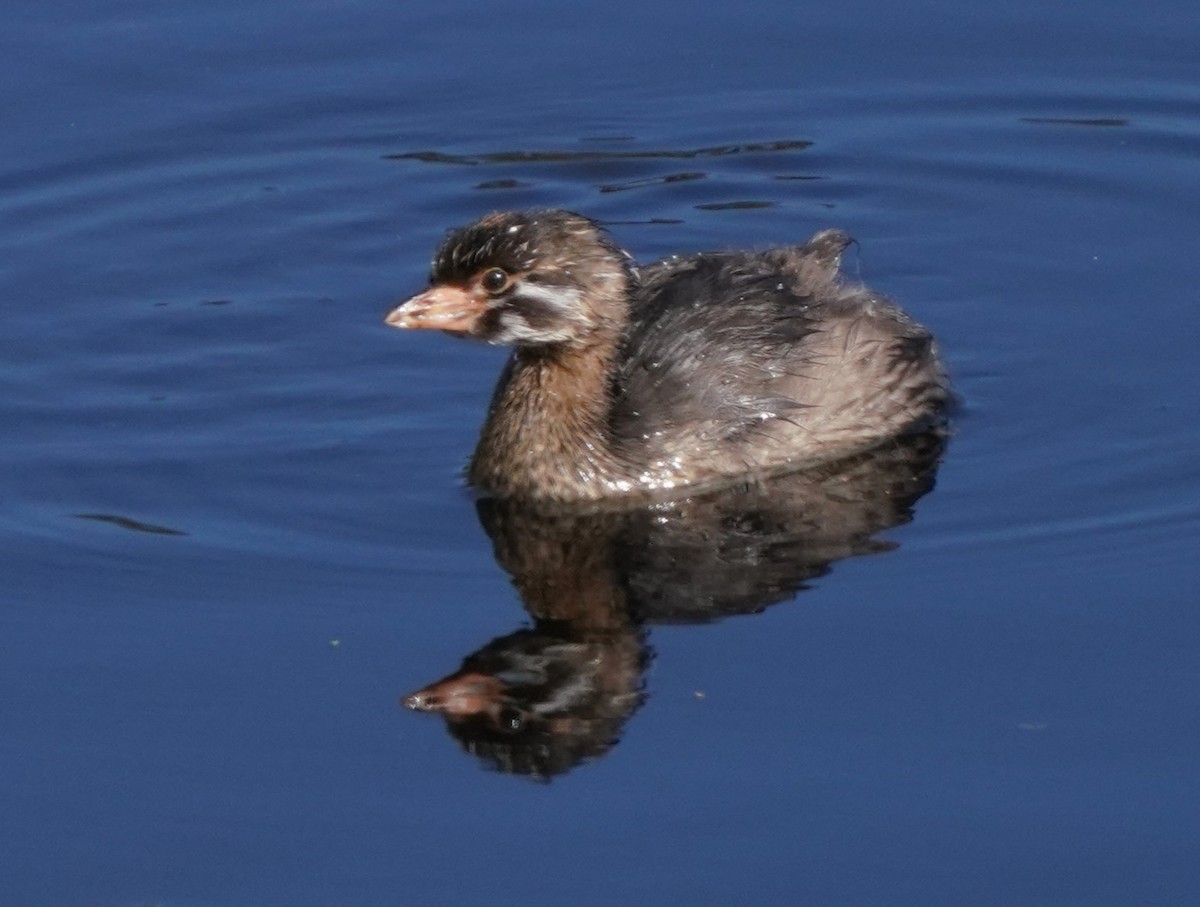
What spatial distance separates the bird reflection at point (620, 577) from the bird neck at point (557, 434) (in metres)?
0.12

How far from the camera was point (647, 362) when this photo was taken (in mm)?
10664

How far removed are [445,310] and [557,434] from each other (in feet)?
2.22

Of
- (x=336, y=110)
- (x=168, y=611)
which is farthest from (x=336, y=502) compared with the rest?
(x=336, y=110)

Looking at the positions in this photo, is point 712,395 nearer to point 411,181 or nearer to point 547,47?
point 411,181

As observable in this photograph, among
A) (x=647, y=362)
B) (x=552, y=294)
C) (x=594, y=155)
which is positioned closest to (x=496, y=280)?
(x=552, y=294)

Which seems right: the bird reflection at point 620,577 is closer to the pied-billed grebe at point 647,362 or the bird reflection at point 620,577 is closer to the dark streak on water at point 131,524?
the pied-billed grebe at point 647,362

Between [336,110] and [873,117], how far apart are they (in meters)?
2.88

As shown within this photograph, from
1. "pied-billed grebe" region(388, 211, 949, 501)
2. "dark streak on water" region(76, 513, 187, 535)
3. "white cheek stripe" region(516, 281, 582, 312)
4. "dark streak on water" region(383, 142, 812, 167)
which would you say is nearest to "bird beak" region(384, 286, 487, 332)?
"pied-billed grebe" region(388, 211, 949, 501)

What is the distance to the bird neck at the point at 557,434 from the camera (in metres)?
10.5

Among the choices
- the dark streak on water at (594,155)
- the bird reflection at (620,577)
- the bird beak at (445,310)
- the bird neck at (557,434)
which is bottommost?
the bird reflection at (620,577)

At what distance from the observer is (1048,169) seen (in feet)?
43.8

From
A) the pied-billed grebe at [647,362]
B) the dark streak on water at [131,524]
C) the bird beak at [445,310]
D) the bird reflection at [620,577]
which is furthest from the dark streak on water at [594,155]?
the dark streak on water at [131,524]

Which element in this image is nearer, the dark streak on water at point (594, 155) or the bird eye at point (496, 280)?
the bird eye at point (496, 280)

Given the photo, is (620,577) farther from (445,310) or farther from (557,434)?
(445,310)
